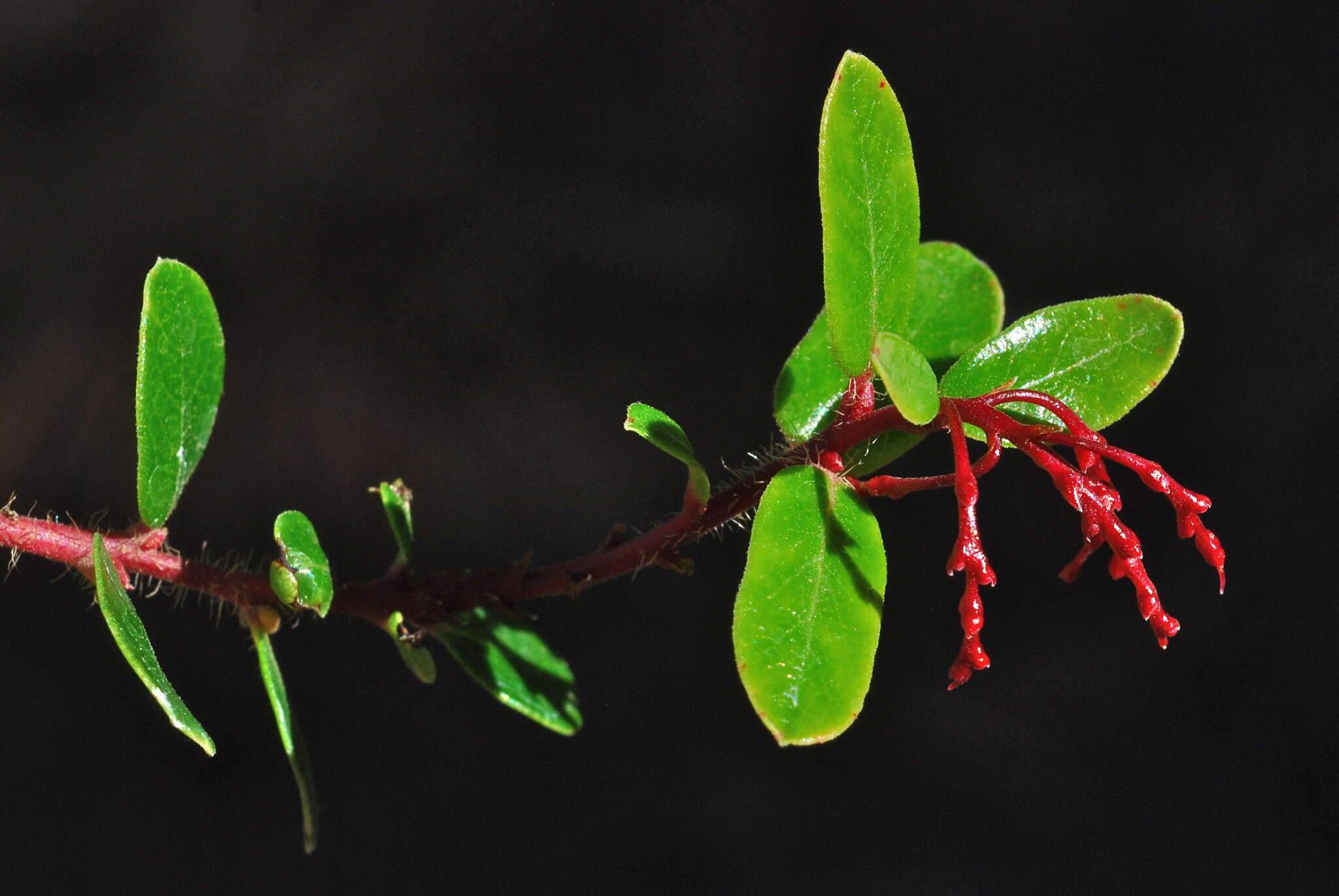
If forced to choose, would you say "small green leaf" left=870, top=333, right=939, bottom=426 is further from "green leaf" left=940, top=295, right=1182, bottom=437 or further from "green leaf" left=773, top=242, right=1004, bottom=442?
"green leaf" left=773, top=242, right=1004, bottom=442

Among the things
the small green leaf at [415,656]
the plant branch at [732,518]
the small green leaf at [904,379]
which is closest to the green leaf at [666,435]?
the plant branch at [732,518]

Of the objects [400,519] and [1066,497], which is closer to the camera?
[1066,497]

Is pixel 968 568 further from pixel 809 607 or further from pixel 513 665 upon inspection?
pixel 513 665

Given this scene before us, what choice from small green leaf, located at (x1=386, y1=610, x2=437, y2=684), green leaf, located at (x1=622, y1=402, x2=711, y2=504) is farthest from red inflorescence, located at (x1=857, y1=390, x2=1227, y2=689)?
small green leaf, located at (x1=386, y1=610, x2=437, y2=684)

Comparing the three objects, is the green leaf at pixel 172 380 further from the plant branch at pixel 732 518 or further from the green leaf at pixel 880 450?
the green leaf at pixel 880 450

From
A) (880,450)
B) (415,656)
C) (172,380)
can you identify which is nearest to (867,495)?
(880,450)
